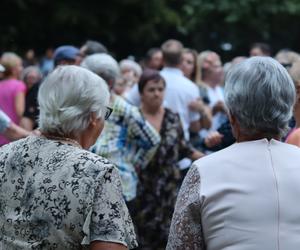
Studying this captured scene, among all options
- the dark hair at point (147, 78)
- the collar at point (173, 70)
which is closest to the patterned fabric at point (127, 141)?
the dark hair at point (147, 78)

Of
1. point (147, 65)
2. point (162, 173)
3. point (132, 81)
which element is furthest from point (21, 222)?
point (147, 65)

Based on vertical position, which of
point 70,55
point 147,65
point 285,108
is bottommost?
point 147,65

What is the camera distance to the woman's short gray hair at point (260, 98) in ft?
13.0

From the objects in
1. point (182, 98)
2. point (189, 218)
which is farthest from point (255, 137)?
point (182, 98)

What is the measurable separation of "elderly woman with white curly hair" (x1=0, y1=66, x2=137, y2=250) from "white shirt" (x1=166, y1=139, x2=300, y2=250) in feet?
1.08

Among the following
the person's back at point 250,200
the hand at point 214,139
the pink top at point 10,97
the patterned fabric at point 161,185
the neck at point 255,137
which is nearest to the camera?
the person's back at point 250,200

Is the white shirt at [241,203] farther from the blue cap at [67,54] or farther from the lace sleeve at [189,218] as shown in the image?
the blue cap at [67,54]

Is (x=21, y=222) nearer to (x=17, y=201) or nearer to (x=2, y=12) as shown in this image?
(x=17, y=201)

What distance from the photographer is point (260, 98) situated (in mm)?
3959

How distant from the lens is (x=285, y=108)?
13.1ft

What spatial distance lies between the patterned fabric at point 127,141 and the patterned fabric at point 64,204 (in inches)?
132

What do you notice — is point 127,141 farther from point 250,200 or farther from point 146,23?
point 146,23

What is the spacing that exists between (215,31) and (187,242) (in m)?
21.8

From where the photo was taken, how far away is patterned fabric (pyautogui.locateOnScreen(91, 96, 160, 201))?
7848 mm
